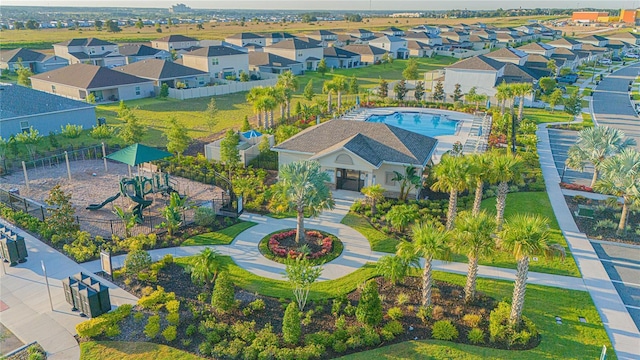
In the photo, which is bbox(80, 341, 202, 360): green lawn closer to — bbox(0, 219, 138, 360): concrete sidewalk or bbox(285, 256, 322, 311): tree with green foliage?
bbox(0, 219, 138, 360): concrete sidewalk

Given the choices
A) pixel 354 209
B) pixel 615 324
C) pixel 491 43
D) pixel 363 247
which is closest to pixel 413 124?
pixel 354 209

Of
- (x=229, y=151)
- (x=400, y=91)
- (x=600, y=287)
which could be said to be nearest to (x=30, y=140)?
(x=229, y=151)

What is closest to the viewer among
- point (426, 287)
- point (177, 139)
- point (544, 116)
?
point (426, 287)

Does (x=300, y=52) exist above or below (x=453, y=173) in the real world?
above

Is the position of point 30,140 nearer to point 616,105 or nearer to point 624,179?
point 624,179

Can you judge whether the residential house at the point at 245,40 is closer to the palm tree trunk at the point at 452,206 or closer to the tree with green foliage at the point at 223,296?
the palm tree trunk at the point at 452,206

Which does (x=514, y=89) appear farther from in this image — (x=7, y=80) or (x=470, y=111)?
(x=7, y=80)

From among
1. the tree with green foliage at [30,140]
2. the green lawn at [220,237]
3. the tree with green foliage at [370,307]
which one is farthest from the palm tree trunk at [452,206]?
the tree with green foliage at [30,140]
